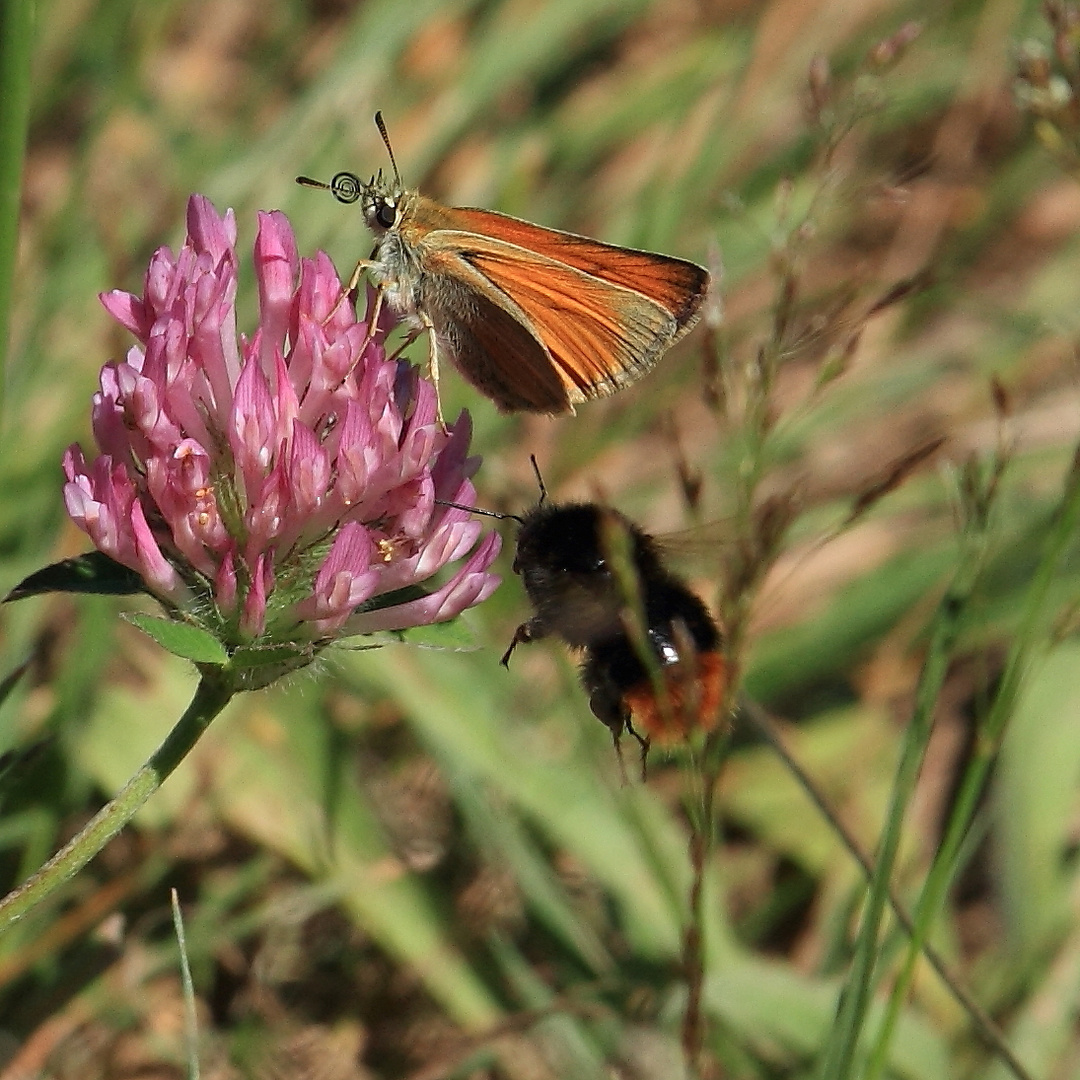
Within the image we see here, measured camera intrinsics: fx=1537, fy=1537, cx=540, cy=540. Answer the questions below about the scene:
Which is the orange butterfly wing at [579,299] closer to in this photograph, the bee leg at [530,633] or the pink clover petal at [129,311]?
the bee leg at [530,633]

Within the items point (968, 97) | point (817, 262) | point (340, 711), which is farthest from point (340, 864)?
point (968, 97)

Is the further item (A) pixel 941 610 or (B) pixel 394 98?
(B) pixel 394 98

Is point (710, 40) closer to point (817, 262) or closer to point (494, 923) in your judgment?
point (817, 262)

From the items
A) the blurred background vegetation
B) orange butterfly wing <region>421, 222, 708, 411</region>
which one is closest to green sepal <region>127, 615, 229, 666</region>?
the blurred background vegetation

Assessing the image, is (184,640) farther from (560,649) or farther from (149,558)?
(560,649)

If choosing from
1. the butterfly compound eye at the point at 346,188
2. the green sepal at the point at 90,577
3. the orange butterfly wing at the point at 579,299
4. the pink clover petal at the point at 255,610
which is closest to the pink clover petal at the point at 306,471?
the pink clover petal at the point at 255,610
